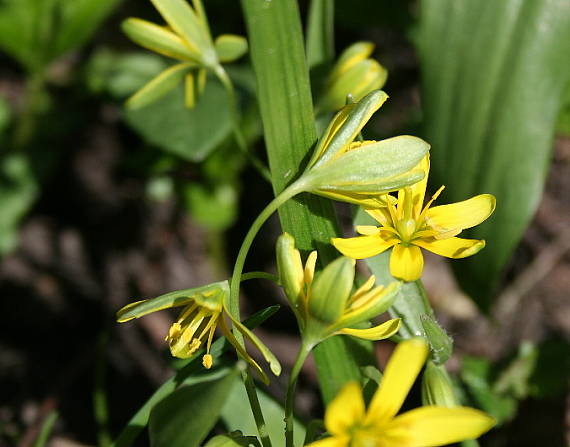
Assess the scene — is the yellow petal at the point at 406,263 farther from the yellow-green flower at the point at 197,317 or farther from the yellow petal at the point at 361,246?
the yellow-green flower at the point at 197,317

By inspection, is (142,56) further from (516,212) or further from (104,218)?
(516,212)

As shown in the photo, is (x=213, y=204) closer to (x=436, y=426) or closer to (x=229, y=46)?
(x=229, y=46)

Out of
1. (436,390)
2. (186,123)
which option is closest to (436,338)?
(436,390)

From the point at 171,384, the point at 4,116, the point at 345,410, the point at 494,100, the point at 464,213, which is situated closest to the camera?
the point at 345,410

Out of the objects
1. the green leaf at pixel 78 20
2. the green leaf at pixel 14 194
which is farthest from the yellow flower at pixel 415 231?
the green leaf at pixel 14 194

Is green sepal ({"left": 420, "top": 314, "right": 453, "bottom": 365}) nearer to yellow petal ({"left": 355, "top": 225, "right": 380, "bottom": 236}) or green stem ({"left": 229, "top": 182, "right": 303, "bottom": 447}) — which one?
yellow petal ({"left": 355, "top": 225, "right": 380, "bottom": 236})

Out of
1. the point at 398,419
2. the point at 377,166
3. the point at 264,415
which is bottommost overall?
the point at 264,415
